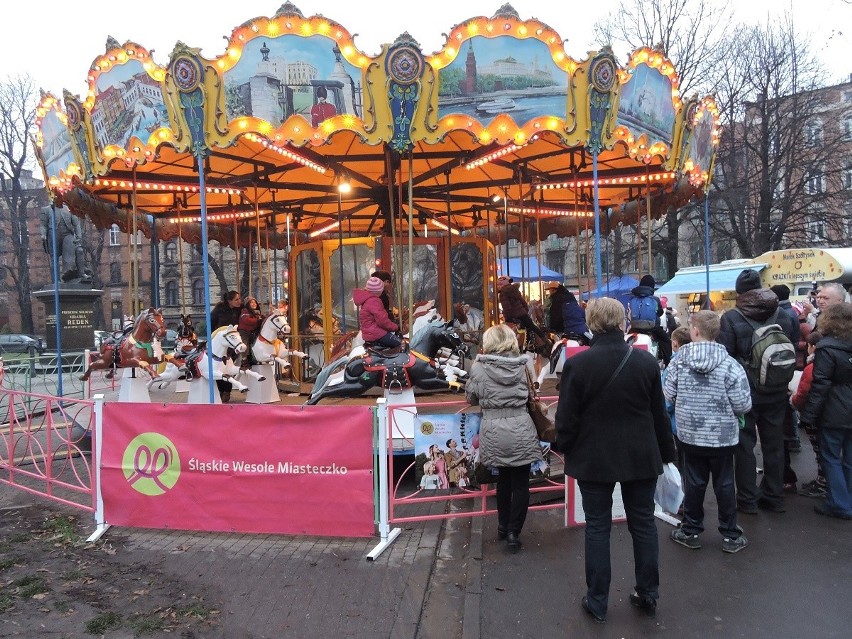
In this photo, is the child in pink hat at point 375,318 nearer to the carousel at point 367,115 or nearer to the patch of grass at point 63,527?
the carousel at point 367,115

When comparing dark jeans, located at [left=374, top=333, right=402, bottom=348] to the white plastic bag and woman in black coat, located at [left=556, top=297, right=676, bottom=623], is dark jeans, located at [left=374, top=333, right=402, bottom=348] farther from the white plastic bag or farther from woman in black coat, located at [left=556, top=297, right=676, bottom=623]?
woman in black coat, located at [left=556, top=297, right=676, bottom=623]

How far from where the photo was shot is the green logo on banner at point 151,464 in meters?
5.32

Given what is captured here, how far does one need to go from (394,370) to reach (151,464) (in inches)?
115

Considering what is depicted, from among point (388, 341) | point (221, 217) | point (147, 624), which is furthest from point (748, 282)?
point (221, 217)

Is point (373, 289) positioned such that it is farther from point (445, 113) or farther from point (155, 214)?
point (155, 214)

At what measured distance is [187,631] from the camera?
151 inches

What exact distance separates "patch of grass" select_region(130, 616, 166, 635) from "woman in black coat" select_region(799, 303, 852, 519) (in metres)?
5.35

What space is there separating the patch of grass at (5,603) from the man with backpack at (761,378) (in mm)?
5795

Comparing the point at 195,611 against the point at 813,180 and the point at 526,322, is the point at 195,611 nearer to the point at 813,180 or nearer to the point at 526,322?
the point at 526,322

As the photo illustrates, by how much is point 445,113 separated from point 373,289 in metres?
2.27

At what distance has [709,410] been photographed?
14.8ft

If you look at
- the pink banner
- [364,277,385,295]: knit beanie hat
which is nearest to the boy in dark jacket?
the pink banner

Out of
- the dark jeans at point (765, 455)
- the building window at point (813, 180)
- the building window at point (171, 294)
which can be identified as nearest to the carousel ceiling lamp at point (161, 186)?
the dark jeans at point (765, 455)

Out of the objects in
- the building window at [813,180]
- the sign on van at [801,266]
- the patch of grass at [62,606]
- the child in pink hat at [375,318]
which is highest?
the building window at [813,180]
